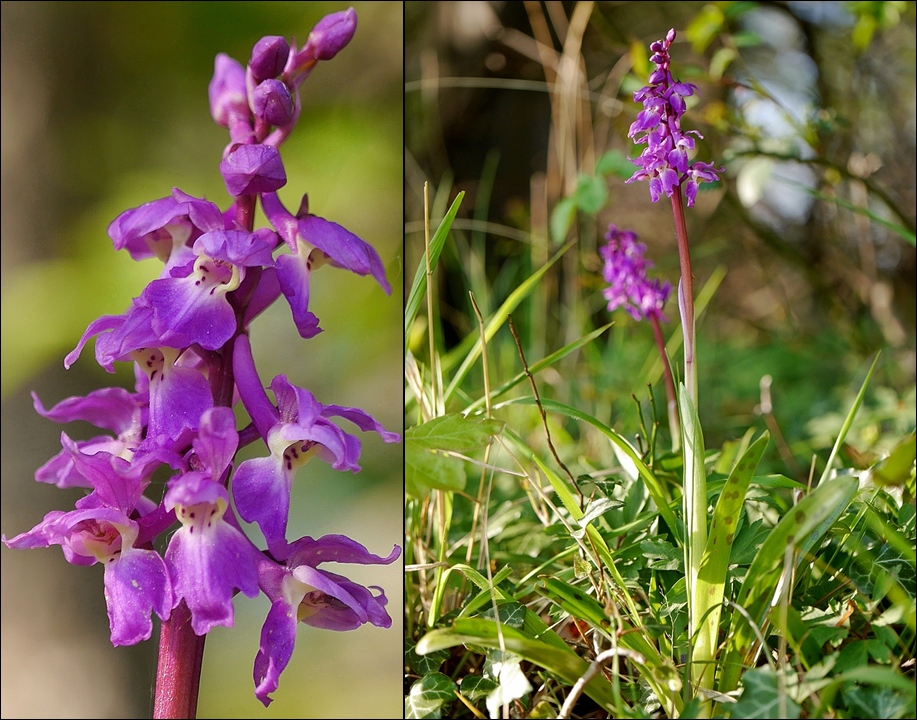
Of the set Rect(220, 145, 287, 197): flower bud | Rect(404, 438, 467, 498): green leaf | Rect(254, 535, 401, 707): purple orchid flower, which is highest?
Rect(220, 145, 287, 197): flower bud

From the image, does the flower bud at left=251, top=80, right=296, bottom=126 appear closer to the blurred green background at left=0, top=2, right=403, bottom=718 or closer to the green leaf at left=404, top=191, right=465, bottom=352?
the green leaf at left=404, top=191, right=465, bottom=352

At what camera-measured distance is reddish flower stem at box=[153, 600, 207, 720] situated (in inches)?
19.3

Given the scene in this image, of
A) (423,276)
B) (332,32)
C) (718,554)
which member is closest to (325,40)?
(332,32)

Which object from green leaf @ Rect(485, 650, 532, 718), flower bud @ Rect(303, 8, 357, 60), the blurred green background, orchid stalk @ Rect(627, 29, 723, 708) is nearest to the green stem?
orchid stalk @ Rect(627, 29, 723, 708)

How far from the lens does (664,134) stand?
0.55m

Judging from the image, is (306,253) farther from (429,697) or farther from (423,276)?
(429,697)

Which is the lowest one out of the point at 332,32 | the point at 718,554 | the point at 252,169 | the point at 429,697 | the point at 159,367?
the point at 429,697

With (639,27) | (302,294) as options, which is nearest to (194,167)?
(302,294)

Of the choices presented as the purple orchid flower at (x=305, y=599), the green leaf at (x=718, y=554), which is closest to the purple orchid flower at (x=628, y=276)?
the green leaf at (x=718, y=554)

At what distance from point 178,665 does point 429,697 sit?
0.18 m

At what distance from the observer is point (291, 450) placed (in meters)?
0.52

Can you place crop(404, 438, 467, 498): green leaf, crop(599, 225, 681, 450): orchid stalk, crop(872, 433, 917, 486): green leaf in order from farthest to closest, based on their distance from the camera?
crop(599, 225, 681, 450): orchid stalk < crop(404, 438, 467, 498): green leaf < crop(872, 433, 917, 486): green leaf

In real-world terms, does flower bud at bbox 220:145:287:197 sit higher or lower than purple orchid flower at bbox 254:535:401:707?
higher

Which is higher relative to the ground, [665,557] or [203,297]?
[203,297]
